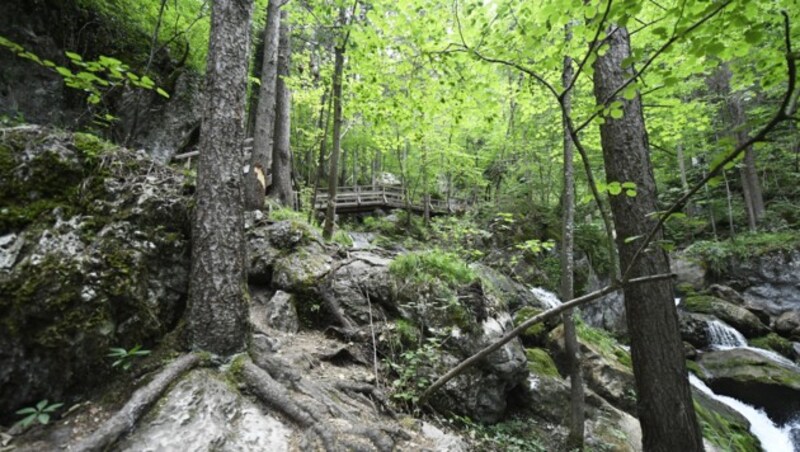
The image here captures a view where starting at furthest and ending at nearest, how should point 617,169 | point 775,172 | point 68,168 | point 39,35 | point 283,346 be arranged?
point 775,172 < point 39,35 < point 283,346 < point 617,169 < point 68,168

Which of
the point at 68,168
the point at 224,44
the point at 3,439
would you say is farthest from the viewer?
the point at 224,44

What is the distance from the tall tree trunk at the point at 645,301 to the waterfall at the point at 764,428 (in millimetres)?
6887

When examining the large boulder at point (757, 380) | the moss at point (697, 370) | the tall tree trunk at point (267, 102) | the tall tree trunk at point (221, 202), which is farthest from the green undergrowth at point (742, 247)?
the tall tree trunk at point (221, 202)

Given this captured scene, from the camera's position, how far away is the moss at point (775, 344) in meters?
11.2

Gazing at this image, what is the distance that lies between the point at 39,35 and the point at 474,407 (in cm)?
910

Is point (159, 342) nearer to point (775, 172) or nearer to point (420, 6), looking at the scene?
point (420, 6)

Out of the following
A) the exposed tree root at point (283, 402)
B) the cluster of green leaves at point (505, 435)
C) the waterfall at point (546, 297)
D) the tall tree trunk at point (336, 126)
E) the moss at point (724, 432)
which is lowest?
the moss at point (724, 432)

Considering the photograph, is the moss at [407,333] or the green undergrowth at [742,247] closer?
the moss at [407,333]

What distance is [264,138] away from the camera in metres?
8.18

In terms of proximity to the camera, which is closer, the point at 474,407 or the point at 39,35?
the point at 474,407

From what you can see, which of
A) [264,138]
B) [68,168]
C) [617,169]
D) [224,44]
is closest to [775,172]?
[617,169]

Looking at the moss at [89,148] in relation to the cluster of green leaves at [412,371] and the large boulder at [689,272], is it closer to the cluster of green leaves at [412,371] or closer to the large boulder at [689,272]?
the cluster of green leaves at [412,371]

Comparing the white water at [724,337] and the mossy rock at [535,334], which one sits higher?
the mossy rock at [535,334]

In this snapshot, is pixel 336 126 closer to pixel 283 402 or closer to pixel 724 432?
pixel 283 402
